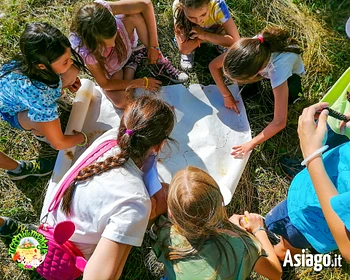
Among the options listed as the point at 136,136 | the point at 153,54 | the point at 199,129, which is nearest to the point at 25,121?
the point at 136,136

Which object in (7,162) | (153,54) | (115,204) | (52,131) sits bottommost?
(7,162)

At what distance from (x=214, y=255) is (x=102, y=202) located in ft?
1.65

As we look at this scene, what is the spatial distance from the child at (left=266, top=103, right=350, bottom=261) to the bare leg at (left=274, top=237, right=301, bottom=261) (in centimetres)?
11

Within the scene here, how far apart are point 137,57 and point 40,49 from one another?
857mm

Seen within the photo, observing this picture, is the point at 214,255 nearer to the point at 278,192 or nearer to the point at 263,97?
the point at 278,192

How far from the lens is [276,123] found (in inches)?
88.4

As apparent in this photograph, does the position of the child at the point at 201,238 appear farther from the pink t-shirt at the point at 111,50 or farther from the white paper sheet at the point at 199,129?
the pink t-shirt at the point at 111,50

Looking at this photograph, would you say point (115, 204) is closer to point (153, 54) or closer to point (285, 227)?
point (285, 227)

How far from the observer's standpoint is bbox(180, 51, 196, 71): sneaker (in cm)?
263

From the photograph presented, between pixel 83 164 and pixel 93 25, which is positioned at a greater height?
pixel 93 25

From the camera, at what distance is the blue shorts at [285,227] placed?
1789 mm

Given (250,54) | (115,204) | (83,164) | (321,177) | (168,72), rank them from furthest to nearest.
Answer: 1. (168,72)
2. (250,54)
3. (83,164)
4. (115,204)
5. (321,177)

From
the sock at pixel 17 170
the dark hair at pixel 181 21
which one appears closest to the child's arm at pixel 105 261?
the sock at pixel 17 170

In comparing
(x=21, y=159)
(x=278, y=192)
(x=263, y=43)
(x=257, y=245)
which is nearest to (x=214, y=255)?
(x=257, y=245)
